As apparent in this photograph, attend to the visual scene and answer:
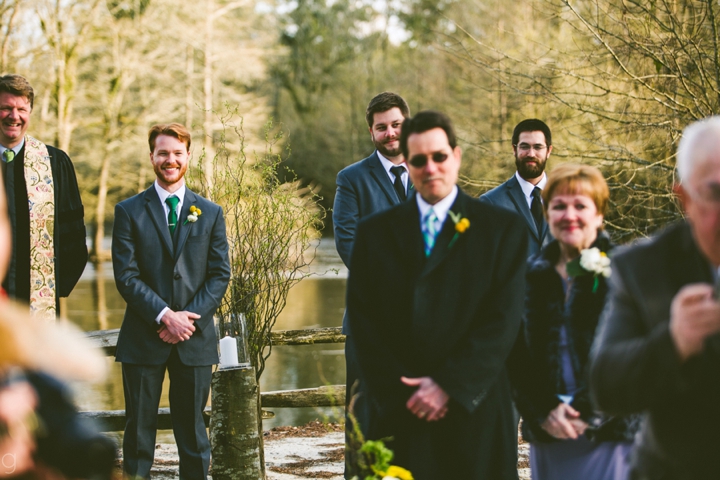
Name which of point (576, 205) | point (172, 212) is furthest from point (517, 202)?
point (172, 212)

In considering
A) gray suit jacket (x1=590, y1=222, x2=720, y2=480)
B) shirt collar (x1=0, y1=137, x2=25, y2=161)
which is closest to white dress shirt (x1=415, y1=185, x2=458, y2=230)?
gray suit jacket (x1=590, y1=222, x2=720, y2=480)

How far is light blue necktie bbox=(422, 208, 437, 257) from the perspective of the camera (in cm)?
312

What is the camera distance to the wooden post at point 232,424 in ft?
16.1

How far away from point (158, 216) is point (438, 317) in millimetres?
2373

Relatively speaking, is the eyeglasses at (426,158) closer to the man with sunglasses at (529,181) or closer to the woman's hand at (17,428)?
the man with sunglasses at (529,181)

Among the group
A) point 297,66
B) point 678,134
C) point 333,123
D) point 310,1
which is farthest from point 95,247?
point 678,134

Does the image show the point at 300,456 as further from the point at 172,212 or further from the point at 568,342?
the point at 568,342

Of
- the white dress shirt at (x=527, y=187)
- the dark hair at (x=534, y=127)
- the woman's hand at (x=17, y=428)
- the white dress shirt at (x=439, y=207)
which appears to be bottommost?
the woman's hand at (x=17, y=428)

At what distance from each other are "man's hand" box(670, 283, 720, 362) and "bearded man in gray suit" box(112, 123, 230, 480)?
3443 mm

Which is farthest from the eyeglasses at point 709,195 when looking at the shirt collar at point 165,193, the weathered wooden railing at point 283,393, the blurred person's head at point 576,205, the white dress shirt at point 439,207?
the weathered wooden railing at point 283,393

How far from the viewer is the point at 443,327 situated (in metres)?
3.05

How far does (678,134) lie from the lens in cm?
750

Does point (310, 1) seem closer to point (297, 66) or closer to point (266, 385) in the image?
point (297, 66)

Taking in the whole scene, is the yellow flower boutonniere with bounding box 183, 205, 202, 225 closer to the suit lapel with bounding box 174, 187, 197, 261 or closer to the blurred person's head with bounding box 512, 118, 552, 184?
the suit lapel with bounding box 174, 187, 197, 261
